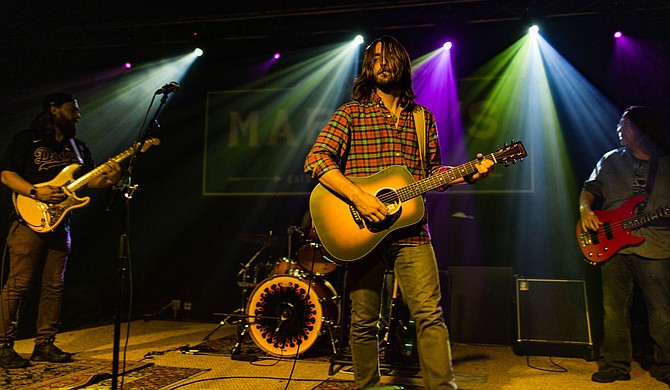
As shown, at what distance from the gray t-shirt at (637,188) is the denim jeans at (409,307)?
99.7 inches

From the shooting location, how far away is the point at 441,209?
740 centimetres

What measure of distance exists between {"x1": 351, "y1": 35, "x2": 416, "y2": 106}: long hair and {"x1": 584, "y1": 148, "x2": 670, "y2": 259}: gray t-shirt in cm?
252

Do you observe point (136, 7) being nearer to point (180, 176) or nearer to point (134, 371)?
point (180, 176)

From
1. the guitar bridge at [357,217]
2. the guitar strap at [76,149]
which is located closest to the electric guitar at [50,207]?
the guitar strap at [76,149]

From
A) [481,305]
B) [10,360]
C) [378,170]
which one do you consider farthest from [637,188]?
[10,360]

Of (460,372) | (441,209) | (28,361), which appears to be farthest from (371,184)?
(441,209)

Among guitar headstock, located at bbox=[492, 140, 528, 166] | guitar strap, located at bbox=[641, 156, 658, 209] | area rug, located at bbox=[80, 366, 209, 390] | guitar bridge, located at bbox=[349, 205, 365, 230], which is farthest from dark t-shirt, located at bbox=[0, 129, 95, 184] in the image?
guitar strap, located at bbox=[641, 156, 658, 209]

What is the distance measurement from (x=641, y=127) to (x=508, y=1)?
2734mm

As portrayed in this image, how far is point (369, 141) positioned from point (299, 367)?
8.77 ft

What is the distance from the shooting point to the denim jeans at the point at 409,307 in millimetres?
2713

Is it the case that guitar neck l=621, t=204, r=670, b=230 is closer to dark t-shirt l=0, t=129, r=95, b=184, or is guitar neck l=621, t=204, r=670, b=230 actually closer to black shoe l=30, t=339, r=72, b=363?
dark t-shirt l=0, t=129, r=95, b=184

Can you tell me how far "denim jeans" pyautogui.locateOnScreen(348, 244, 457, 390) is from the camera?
2713 mm

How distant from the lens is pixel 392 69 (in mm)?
3031

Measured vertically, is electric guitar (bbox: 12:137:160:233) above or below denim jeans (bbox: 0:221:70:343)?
above
